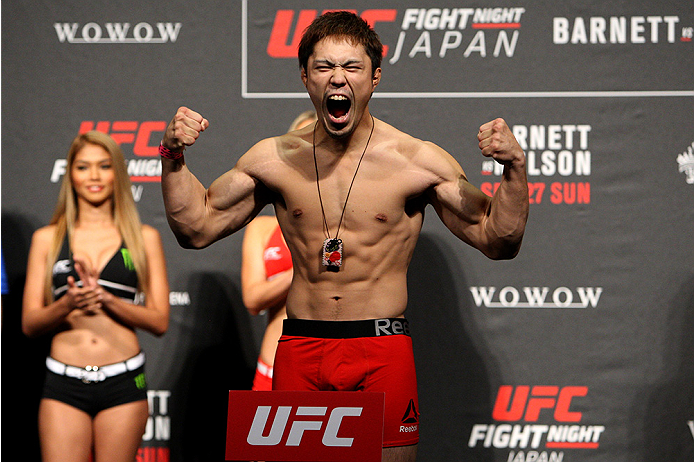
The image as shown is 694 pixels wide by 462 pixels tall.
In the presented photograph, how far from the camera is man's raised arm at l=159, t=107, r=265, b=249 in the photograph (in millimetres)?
1938

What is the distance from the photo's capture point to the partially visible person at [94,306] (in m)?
2.89

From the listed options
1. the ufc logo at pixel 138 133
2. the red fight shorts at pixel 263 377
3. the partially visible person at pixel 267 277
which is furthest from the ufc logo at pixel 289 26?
the red fight shorts at pixel 263 377

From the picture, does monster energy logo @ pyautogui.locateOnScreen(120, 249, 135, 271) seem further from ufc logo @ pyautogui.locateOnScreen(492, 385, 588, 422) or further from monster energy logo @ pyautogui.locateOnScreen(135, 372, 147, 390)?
ufc logo @ pyautogui.locateOnScreen(492, 385, 588, 422)

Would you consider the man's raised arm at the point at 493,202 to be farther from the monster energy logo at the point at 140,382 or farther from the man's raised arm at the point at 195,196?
the monster energy logo at the point at 140,382

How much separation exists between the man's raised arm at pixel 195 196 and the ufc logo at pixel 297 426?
62 cm

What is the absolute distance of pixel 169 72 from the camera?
3744 millimetres

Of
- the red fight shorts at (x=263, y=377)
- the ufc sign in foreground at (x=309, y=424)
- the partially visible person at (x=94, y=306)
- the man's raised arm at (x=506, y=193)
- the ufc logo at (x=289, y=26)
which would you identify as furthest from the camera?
the ufc logo at (x=289, y=26)

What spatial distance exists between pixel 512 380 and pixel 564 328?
38 centimetres

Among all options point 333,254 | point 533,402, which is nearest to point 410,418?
point 333,254

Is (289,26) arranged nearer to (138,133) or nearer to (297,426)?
(138,133)

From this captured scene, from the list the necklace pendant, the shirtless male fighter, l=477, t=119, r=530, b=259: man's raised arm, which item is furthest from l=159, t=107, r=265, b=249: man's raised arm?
l=477, t=119, r=530, b=259: man's raised arm

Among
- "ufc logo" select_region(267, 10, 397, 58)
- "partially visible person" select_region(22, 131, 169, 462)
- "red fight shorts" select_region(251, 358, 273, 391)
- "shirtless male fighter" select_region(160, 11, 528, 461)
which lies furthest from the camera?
"ufc logo" select_region(267, 10, 397, 58)

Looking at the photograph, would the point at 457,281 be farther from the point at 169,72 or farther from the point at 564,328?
the point at 169,72

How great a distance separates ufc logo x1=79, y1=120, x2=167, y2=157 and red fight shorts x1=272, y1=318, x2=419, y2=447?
6.76 feet
